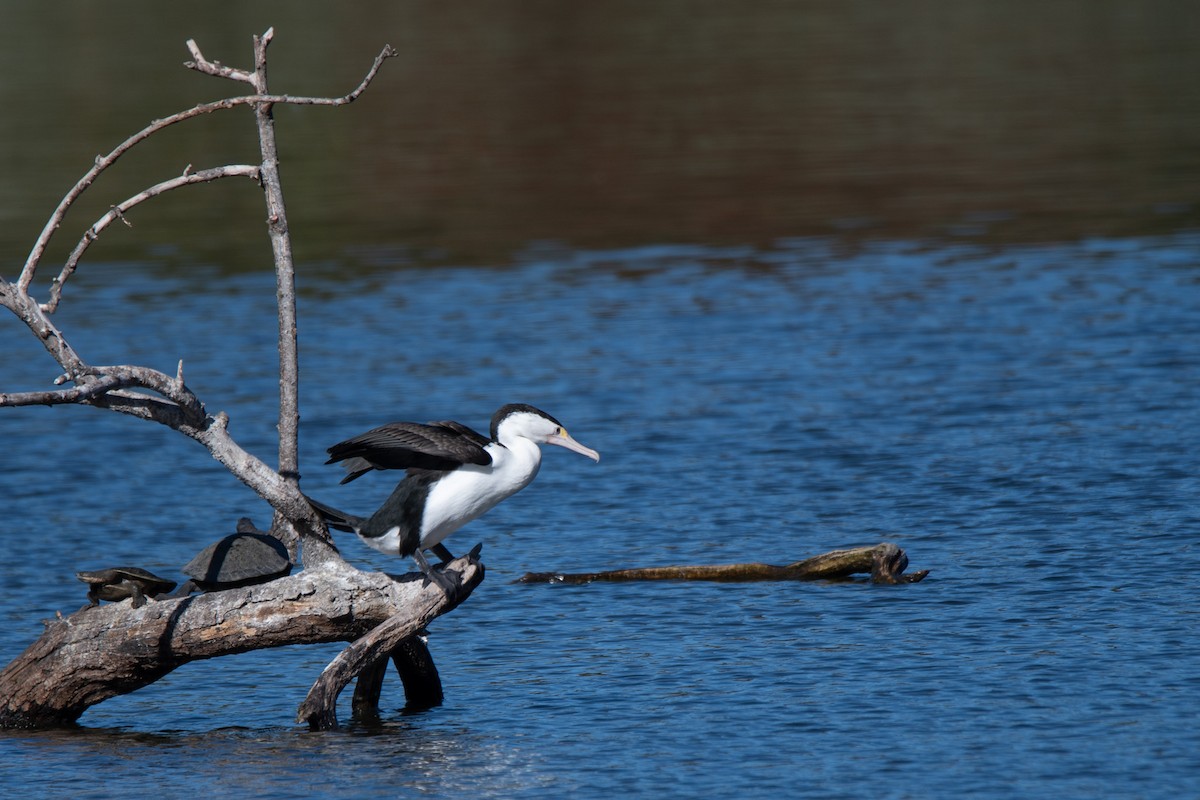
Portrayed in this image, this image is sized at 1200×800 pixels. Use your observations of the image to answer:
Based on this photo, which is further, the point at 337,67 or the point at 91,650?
the point at 337,67

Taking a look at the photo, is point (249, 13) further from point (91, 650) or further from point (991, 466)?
point (91, 650)

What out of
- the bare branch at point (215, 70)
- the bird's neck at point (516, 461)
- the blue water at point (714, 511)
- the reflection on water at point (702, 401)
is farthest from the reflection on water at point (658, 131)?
the bird's neck at point (516, 461)

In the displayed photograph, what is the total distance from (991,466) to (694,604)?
5161 mm

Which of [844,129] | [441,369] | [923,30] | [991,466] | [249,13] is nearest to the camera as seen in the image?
[991,466]

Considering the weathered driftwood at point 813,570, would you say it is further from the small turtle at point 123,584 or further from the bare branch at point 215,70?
the bare branch at point 215,70

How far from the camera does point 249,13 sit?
71.4 meters

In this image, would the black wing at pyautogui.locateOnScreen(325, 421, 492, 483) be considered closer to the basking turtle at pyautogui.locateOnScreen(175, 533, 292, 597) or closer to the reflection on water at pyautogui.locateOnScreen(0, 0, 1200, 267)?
the basking turtle at pyautogui.locateOnScreen(175, 533, 292, 597)

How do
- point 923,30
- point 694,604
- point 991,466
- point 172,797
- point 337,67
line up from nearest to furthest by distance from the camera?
1. point 172,797
2. point 694,604
3. point 991,466
4. point 337,67
5. point 923,30

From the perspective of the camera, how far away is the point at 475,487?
1138 centimetres

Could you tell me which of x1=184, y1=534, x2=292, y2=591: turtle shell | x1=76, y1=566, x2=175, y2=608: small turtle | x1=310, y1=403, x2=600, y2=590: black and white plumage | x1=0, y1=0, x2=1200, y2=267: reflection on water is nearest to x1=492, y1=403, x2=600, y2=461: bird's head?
x1=310, y1=403, x2=600, y2=590: black and white plumage

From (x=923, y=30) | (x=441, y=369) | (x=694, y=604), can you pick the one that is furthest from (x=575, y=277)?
(x=923, y=30)

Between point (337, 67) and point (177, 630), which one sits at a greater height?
point (337, 67)

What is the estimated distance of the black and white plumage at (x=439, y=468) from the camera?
11.4 metres

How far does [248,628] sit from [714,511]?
7.37m
